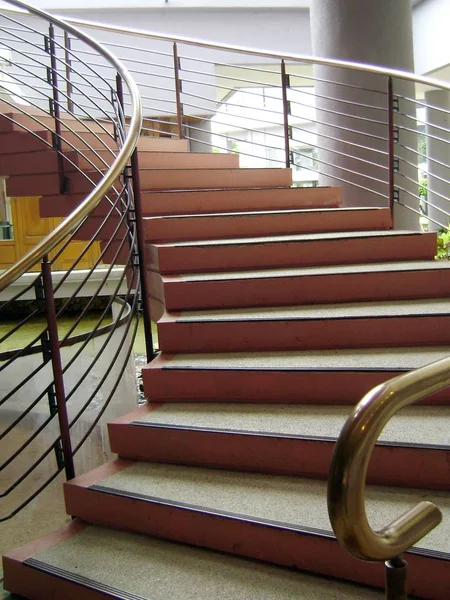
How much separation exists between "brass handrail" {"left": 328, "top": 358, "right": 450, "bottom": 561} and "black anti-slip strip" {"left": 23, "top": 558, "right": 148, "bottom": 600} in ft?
3.81

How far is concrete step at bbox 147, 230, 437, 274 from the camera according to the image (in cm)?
Result: 334

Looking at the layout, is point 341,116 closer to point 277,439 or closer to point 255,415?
point 255,415

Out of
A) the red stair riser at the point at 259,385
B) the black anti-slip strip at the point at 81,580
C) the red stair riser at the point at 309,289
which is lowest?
the black anti-slip strip at the point at 81,580

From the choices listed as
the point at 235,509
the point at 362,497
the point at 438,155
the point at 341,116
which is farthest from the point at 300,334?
the point at 438,155

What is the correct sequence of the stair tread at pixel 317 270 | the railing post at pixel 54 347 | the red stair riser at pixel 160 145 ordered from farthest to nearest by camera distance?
the red stair riser at pixel 160 145, the stair tread at pixel 317 270, the railing post at pixel 54 347

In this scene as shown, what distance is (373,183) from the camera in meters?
5.27

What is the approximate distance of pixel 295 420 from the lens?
2428mm

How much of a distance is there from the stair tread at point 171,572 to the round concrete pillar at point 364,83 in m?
3.79

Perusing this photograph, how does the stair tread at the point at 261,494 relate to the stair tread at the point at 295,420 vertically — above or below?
below

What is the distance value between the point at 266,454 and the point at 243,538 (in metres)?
0.36

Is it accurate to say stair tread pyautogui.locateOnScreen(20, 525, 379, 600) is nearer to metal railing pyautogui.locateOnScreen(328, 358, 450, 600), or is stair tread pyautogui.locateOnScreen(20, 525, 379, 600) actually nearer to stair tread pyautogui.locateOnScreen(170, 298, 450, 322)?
metal railing pyautogui.locateOnScreen(328, 358, 450, 600)

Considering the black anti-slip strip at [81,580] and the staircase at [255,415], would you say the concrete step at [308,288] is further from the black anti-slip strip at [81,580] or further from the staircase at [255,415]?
the black anti-slip strip at [81,580]

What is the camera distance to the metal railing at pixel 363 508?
37.4 inches

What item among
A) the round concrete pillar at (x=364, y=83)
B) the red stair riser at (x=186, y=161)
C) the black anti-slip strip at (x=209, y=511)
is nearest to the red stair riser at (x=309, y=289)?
the black anti-slip strip at (x=209, y=511)
